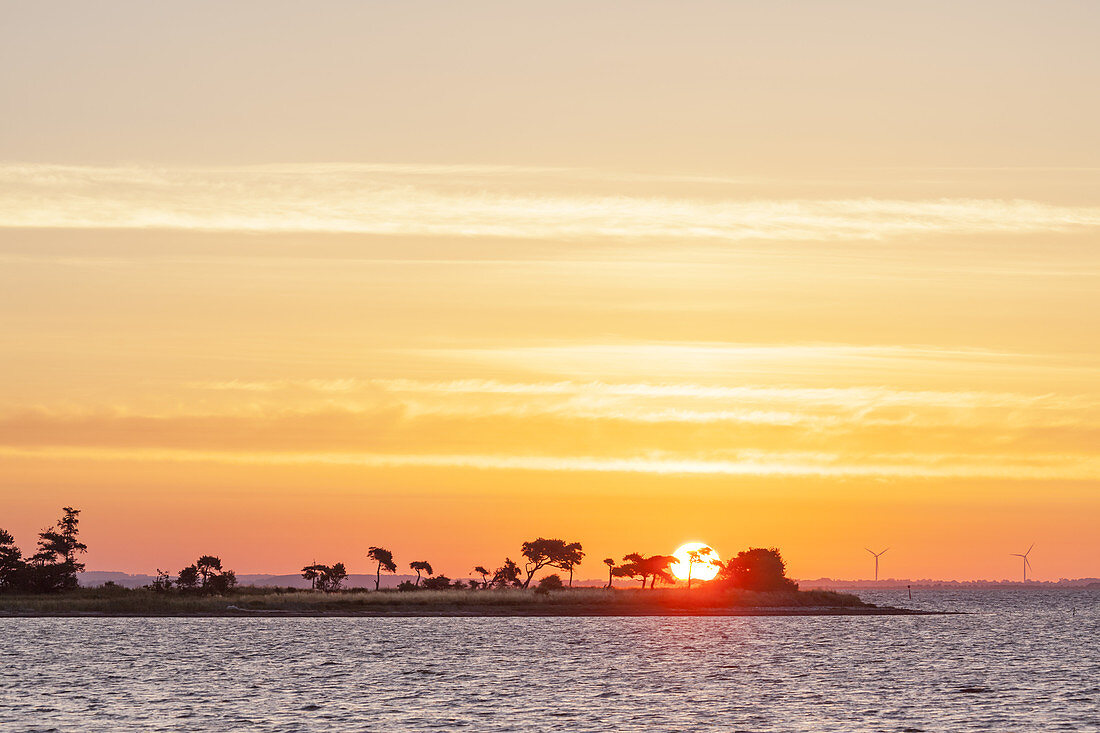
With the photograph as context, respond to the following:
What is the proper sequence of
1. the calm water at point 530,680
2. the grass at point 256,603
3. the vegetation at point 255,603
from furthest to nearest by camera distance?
the vegetation at point 255,603, the grass at point 256,603, the calm water at point 530,680

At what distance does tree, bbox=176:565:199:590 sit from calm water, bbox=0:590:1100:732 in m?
27.1

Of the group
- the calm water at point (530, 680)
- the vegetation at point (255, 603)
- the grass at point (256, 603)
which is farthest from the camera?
the vegetation at point (255, 603)

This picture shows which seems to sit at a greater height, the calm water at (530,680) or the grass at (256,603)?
the grass at (256,603)

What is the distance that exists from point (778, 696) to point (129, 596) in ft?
382

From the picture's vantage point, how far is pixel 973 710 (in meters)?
78.1

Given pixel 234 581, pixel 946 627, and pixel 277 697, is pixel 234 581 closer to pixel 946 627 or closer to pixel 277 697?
pixel 946 627

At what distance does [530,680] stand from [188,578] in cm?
10691

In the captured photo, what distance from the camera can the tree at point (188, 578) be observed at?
618ft

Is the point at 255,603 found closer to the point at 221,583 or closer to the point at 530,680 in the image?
the point at 221,583

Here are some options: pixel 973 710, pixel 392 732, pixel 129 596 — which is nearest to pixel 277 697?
pixel 392 732

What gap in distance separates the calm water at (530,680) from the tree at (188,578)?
27.1 metres

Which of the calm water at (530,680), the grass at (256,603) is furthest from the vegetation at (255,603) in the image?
the calm water at (530,680)

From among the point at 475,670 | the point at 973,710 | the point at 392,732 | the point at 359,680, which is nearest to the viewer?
the point at 392,732

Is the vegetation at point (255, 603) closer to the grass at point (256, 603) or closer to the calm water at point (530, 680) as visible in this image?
the grass at point (256, 603)
